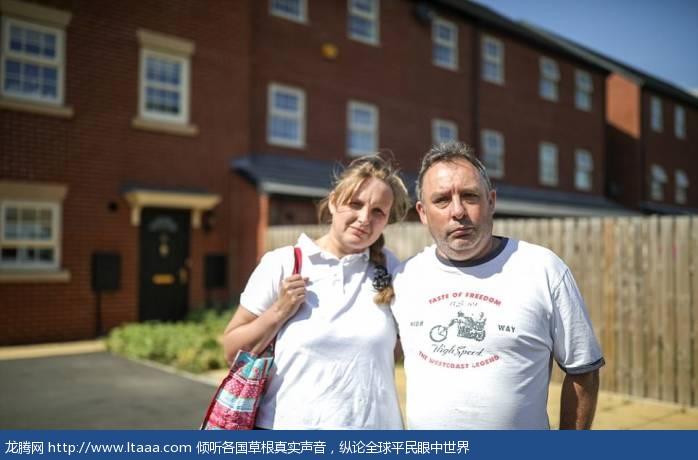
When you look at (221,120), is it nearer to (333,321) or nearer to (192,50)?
A: (192,50)

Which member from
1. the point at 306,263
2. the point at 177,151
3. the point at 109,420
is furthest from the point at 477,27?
the point at 306,263

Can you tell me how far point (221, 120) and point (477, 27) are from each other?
9945 mm

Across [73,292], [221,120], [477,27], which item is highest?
[477,27]

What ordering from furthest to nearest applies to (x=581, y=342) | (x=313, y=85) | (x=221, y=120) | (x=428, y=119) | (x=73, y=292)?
(x=428, y=119) → (x=313, y=85) → (x=221, y=120) → (x=73, y=292) → (x=581, y=342)

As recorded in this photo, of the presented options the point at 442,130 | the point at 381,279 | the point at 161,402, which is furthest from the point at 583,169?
the point at 381,279

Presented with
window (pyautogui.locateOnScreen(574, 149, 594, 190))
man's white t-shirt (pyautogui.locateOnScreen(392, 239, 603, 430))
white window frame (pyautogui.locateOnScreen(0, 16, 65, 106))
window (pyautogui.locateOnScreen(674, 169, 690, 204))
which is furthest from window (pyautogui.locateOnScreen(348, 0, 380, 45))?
window (pyautogui.locateOnScreen(674, 169, 690, 204))

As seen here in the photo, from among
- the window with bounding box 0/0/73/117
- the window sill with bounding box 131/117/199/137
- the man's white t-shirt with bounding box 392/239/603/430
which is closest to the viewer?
the man's white t-shirt with bounding box 392/239/603/430

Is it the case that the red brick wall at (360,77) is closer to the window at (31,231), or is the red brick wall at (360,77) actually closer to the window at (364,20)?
the window at (364,20)

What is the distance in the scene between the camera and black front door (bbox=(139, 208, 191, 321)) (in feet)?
37.1

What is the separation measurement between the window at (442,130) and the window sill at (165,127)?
7.93 m

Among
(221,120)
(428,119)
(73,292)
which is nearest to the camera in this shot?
(73,292)

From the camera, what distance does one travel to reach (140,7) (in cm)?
1132

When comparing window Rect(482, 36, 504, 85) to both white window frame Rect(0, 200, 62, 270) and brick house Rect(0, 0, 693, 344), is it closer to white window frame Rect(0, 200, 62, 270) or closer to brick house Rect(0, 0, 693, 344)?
brick house Rect(0, 0, 693, 344)

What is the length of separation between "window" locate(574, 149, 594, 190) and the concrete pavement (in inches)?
713
